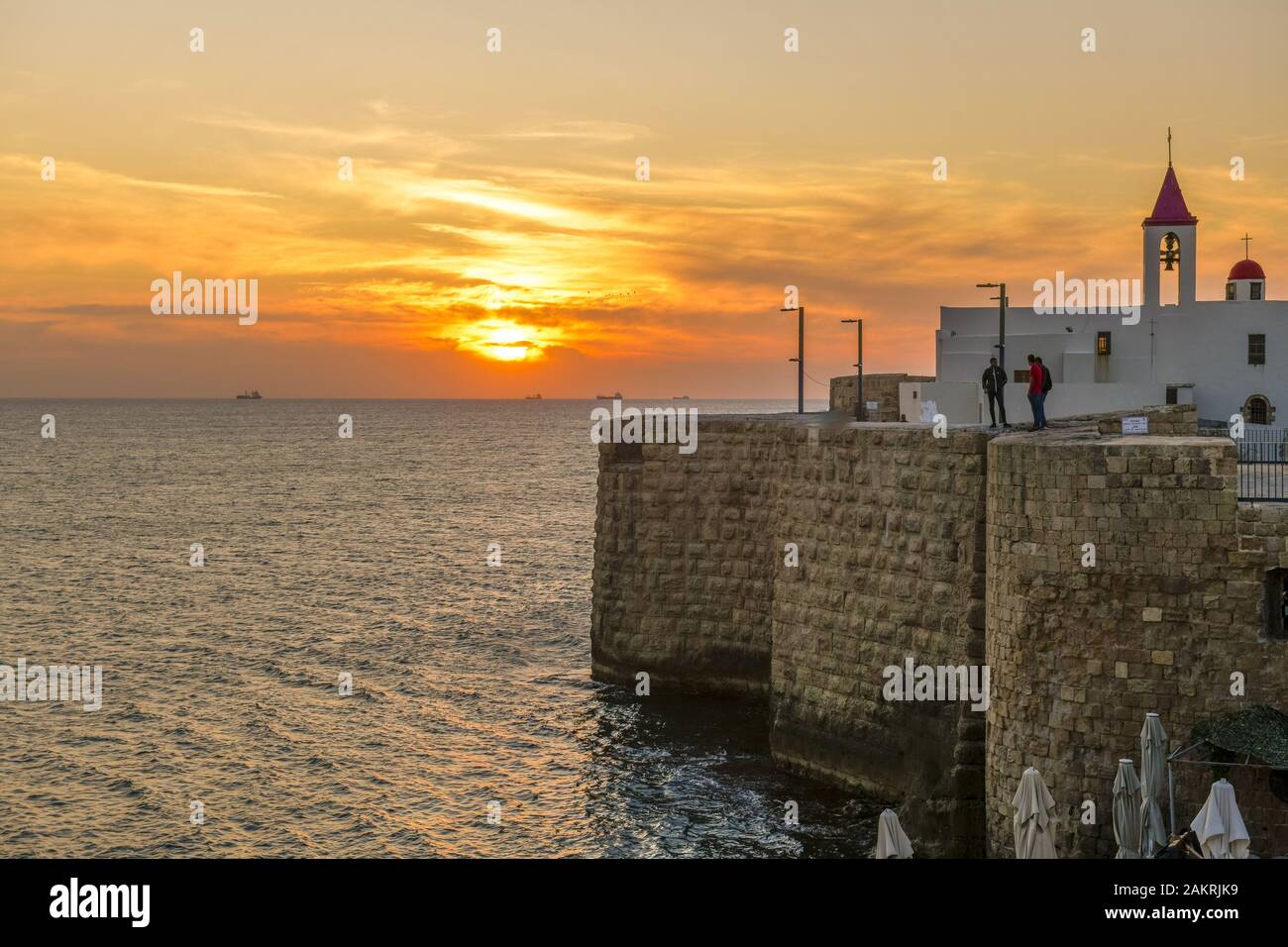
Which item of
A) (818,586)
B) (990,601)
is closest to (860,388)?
(818,586)

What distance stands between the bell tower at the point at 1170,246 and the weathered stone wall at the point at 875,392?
26.5 ft

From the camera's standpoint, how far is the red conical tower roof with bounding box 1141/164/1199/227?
37.8 meters

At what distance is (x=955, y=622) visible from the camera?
1750cm

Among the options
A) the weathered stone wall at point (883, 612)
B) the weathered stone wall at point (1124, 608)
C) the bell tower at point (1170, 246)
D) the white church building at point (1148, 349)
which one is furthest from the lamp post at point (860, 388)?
the weathered stone wall at point (1124, 608)

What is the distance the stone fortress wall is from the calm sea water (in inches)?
63.6

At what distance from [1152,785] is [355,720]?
18.0 meters

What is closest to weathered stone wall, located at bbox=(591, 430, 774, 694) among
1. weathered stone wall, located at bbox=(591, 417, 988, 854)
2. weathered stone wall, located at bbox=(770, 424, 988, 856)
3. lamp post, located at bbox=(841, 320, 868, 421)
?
weathered stone wall, located at bbox=(591, 417, 988, 854)

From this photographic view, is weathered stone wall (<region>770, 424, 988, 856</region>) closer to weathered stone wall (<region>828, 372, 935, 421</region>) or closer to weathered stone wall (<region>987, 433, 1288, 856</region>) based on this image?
weathered stone wall (<region>987, 433, 1288, 856</region>)

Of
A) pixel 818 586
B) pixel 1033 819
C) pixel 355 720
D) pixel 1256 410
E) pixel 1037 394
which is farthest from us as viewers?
pixel 1256 410

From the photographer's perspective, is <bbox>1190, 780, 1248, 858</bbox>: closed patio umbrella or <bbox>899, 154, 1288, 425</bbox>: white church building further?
<bbox>899, 154, 1288, 425</bbox>: white church building

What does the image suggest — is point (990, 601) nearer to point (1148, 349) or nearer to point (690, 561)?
point (690, 561)

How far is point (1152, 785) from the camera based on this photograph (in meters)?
13.4

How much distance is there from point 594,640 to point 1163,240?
21447 millimetres
